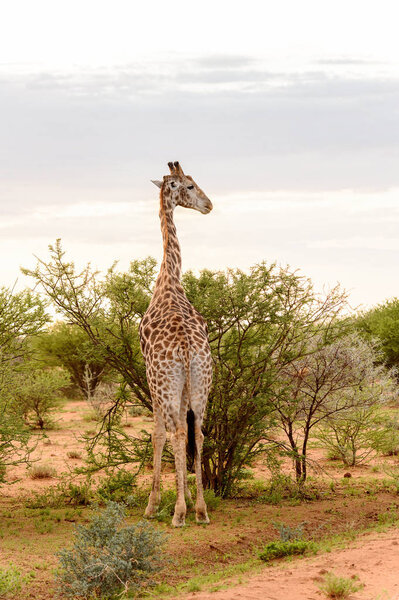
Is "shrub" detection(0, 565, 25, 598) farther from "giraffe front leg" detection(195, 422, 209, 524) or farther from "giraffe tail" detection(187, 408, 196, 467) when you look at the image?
"giraffe tail" detection(187, 408, 196, 467)

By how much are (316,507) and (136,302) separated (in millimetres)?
3903

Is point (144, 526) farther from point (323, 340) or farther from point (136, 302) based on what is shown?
point (323, 340)

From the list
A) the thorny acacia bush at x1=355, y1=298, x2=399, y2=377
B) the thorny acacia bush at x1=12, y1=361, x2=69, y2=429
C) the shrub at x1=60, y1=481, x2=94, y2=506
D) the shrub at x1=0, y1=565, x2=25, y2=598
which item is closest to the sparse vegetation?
the shrub at x1=60, y1=481, x2=94, y2=506

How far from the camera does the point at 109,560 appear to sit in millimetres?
6762

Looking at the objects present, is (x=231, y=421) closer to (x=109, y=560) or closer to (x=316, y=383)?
(x=316, y=383)

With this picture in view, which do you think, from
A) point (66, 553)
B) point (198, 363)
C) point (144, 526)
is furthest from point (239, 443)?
point (66, 553)

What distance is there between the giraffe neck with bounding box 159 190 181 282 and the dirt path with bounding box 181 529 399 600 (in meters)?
4.27

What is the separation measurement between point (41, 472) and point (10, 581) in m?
6.66

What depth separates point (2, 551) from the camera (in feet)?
26.4

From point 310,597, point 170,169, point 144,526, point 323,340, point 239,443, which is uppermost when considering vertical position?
point 170,169

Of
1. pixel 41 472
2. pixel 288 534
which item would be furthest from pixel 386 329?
pixel 288 534

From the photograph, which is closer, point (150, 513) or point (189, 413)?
point (189, 413)

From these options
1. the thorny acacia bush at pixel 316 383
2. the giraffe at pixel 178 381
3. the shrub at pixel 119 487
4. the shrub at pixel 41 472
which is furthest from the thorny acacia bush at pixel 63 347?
the giraffe at pixel 178 381

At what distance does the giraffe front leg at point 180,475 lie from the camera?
865 cm
